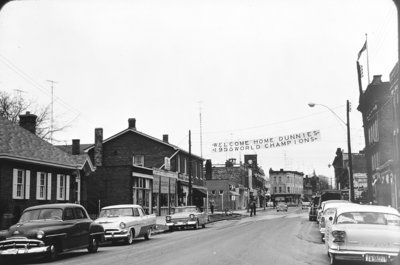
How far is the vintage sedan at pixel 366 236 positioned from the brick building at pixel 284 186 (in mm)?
130791

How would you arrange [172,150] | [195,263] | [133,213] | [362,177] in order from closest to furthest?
[195,263] < [133,213] < [172,150] < [362,177]

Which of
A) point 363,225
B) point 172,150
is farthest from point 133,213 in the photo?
point 172,150

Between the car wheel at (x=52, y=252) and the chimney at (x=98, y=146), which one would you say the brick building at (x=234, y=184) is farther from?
the car wheel at (x=52, y=252)

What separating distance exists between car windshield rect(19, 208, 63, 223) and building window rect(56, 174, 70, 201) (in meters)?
16.9

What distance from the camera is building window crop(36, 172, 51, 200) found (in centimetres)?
3031

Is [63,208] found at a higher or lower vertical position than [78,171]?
lower

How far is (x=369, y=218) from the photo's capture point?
12.9m

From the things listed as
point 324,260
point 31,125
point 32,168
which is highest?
point 31,125

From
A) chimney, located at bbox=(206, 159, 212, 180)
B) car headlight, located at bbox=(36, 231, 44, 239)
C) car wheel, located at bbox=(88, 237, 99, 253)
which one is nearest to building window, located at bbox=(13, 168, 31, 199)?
car wheel, located at bbox=(88, 237, 99, 253)

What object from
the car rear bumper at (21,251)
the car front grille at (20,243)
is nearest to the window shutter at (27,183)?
the car front grille at (20,243)

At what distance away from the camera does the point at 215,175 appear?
97.0 metres

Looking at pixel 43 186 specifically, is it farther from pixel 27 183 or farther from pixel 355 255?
pixel 355 255

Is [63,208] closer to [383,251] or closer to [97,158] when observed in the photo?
[383,251]

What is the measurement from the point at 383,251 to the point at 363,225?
0.81m
